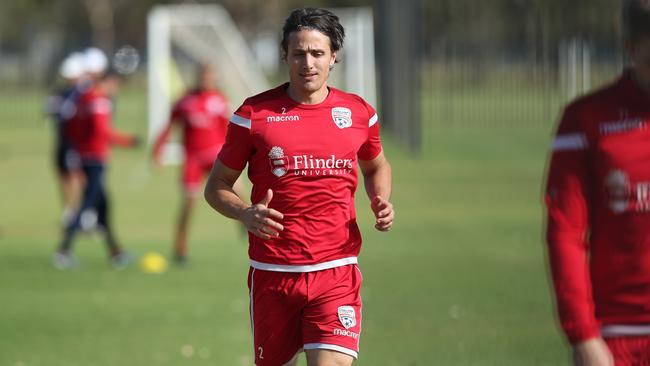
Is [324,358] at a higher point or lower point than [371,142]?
lower

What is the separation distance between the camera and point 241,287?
1370 cm

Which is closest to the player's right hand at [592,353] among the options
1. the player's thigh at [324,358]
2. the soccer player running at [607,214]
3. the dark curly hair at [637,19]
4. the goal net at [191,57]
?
the soccer player running at [607,214]

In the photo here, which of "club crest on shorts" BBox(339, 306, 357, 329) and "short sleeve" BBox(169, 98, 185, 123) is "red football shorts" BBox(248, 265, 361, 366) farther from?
"short sleeve" BBox(169, 98, 185, 123)

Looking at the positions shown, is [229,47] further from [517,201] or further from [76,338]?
[76,338]

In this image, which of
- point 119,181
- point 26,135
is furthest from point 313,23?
point 26,135

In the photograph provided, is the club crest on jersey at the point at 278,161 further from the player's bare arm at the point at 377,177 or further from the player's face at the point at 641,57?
the player's face at the point at 641,57

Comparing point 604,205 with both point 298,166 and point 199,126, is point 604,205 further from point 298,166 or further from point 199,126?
point 199,126

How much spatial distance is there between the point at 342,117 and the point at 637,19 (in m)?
2.33

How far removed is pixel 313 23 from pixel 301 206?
88 centimetres

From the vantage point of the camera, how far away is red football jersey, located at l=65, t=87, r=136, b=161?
15.4 m

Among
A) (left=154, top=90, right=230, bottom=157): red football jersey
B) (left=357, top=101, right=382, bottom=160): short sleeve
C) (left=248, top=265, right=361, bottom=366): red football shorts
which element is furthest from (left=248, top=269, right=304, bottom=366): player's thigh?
(left=154, top=90, right=230, bottom=157): red football jersey

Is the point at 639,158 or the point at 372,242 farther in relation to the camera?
the point at 372,242

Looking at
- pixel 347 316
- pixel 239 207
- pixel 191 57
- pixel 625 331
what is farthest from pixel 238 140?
pixel 191 57

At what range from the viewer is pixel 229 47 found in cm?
3775
